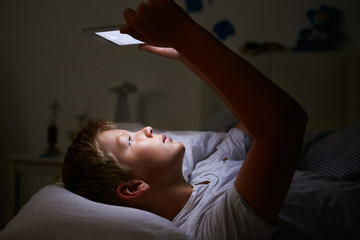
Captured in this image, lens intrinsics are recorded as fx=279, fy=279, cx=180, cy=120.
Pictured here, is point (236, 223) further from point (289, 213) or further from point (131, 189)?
point (131, 189)

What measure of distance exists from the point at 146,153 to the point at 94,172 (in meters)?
0.16

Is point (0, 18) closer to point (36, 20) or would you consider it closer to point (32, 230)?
point (36, 20)

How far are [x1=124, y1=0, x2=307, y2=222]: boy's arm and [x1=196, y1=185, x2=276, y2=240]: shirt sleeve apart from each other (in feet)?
0.06

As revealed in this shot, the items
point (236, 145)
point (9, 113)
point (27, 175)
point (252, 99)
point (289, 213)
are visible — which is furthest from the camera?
point (9, 113)

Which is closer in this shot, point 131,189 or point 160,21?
point 160,21

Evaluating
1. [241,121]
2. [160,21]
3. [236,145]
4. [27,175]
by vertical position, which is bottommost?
[27,175]

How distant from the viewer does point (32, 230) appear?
60 cm

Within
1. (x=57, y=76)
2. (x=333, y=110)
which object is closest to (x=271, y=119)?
(x=333, y=110)

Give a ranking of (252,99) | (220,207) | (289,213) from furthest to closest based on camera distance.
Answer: (289,213), (220,207), (252,99)

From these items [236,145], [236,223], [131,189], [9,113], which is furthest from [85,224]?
[9,113]

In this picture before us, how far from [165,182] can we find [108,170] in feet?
0.55

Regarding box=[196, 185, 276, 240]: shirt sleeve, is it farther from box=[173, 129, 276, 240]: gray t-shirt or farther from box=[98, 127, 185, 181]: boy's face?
box=[98, 127, 185, 181]: boy's face

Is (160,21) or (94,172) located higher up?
(160,21)

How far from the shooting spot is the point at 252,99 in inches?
19.7
